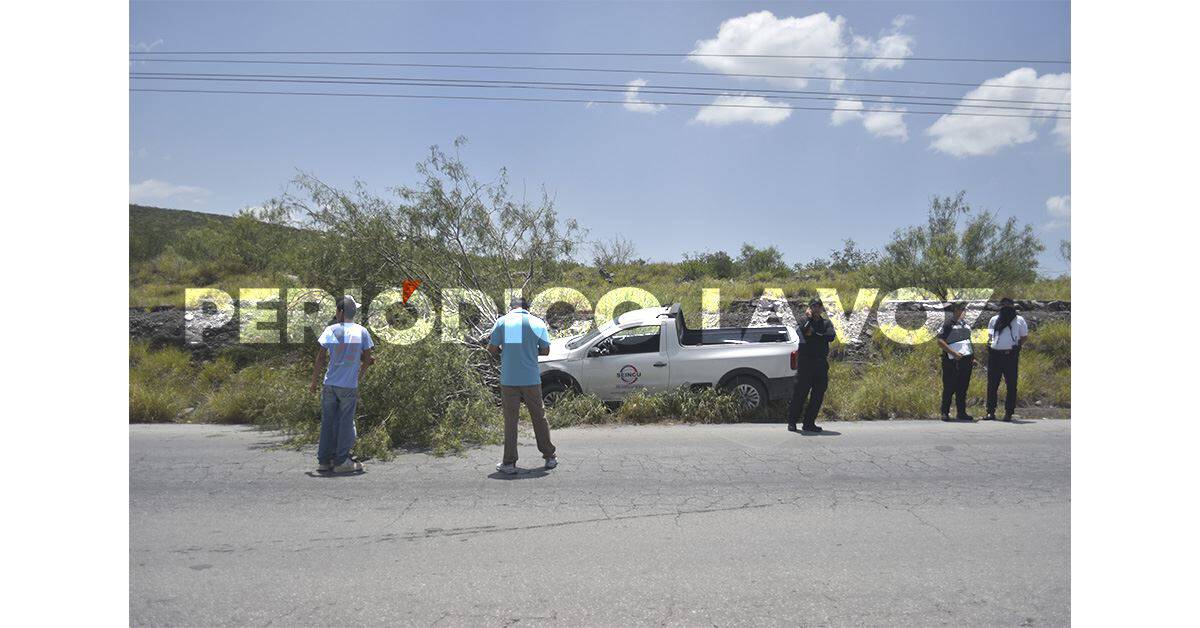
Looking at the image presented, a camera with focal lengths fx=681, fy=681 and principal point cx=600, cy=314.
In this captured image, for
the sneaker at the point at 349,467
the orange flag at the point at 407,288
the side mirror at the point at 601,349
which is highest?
the orange flag at the point at 407,288

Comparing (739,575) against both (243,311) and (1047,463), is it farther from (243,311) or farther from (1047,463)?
(243,311)

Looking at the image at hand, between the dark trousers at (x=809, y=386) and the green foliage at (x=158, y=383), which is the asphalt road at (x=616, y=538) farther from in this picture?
the green foliage at (x=158, y=383)

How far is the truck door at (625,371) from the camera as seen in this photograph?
1058cm

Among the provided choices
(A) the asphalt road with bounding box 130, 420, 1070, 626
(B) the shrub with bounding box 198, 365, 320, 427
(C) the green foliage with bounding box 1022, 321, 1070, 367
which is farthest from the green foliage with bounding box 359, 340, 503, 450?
(C) the green foliage with bounding box 1022, 321, 1070, 367

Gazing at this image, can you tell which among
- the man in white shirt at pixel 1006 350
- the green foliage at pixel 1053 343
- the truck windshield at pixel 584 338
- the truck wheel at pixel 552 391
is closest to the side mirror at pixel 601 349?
the truck windshield at pixel 584 338

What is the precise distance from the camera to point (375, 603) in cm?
405

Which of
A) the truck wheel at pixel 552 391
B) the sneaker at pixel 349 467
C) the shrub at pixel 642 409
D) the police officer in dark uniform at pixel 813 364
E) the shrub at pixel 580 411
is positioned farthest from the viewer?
the truck wheel at pixel 552 391

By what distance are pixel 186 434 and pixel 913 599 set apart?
931 centimetres

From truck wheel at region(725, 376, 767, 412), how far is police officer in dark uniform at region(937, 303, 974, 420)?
2.75 meters

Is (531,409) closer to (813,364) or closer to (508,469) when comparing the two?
Result: (508,469)

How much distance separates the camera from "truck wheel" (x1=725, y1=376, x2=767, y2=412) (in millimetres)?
10352

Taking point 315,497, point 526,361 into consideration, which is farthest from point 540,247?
point 315,497

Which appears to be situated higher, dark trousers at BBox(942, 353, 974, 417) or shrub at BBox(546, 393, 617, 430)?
dark trousers at BBox(942, 353, 974, 417)

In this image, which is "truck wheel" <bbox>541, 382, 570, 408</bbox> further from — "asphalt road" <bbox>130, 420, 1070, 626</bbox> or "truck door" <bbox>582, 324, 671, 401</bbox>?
"asphalt road" <bbox>130, 420, 1070, 626</bbox>
